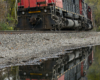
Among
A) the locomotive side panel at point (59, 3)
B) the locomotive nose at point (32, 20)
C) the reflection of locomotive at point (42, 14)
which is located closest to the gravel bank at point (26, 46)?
the reflection of locomotive at point (42, 14)

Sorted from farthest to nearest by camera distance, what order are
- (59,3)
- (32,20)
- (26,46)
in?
1. (59,3)
2. (32,20)
3. (26,46)

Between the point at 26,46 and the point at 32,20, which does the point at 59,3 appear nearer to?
the point at 32,20

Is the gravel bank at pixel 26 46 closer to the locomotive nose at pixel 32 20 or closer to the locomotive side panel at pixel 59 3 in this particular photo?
the locomotive nose at pixel 32 20

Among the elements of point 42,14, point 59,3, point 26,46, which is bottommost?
point 26,46

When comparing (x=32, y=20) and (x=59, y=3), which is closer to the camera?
(x=32, y=20)

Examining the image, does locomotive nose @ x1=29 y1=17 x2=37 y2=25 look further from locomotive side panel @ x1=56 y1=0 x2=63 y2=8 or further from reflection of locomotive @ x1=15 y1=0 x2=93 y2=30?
locomotive side panel @ x1=56 y1=0 x2=63 y2=8

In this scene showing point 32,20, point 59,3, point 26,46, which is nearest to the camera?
point 26,46

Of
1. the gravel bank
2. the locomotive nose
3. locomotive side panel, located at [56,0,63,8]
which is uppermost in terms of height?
locomotive side panel, located at [56,0,63,8]

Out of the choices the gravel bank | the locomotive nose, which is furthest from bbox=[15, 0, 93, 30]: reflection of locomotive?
the gravel bank

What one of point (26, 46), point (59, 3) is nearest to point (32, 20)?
point (59, 3)

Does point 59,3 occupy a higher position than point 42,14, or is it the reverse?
point 59,3

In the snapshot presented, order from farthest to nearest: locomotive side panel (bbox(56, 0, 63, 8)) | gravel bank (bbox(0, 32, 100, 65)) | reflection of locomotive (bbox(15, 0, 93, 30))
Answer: locomotive side panel (bbox(56, 0, 63, 8))
reflection of locomotive (bbox(15, 0, 93, 30))
gravel bank (bbox(0, 32, 100, 65))

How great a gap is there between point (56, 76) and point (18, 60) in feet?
8.70

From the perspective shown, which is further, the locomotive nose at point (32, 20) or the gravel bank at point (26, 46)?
the locomotive nose at point (32, 20)
